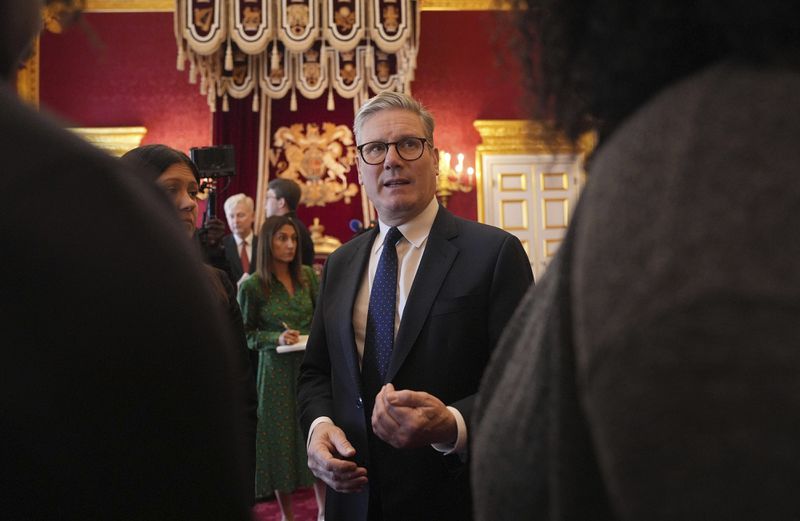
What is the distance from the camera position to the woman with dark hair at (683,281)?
0.45m

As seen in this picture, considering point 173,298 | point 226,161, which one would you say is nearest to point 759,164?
point 173,298

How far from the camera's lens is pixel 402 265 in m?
1.99

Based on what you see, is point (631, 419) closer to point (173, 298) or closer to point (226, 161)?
point (173, 298)

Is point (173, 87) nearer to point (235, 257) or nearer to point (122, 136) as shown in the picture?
point (122, 136)

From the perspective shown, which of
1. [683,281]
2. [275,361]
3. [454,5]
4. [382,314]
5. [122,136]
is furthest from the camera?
[454,5]

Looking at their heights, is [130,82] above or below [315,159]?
above

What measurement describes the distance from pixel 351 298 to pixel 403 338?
25 centimetres

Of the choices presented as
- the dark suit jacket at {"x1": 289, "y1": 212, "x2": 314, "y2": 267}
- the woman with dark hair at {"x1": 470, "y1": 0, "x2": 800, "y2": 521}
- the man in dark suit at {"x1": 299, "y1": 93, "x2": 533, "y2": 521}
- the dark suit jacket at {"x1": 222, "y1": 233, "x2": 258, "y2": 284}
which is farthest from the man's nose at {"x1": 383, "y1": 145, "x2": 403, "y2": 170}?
the dark suit jacket at {"x1": 222, "y1": 233, "x2": 258, "y2": 284}

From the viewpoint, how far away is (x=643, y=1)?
58cm

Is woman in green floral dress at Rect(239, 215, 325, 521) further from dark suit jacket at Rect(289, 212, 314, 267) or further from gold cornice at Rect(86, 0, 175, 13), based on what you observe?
gold cornice at Rect(86, 0, 175, 13)

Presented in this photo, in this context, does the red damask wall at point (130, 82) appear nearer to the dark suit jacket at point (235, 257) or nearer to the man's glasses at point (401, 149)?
the dark suit jacket at point (235, 257)

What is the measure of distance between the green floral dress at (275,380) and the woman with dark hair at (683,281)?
3.49 metres

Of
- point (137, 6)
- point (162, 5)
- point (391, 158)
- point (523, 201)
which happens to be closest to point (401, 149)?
point (391, 158)

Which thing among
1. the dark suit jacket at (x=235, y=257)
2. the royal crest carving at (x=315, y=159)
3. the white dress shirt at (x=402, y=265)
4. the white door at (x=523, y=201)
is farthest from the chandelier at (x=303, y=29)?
the white dress shirt at (x=402, y=265)
